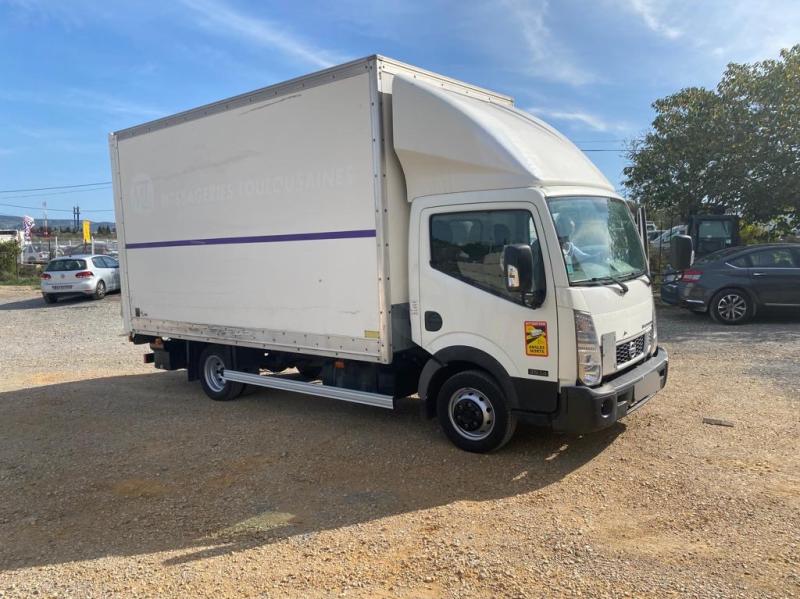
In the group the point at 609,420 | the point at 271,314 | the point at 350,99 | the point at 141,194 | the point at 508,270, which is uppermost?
the point at 350,99

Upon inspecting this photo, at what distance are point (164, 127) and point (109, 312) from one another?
11382mm

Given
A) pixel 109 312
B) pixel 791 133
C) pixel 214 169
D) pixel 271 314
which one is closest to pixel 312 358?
pixel 271 314

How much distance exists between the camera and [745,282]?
36.9 feet

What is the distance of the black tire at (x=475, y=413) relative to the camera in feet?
16.1

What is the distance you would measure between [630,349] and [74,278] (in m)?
18.5

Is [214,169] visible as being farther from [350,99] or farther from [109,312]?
[109,312]

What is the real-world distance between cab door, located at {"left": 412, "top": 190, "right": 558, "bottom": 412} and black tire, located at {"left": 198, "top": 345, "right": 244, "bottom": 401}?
2962 mm

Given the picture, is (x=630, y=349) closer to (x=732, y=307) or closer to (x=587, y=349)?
(x=587, y=349)

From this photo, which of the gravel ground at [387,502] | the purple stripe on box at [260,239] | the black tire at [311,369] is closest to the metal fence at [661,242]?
the gravel ground at [387,502]

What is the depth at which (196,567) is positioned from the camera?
3.54 metres

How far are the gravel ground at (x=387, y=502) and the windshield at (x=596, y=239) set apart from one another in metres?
1.53

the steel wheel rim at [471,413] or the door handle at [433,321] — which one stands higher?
the door handle at [433,321]

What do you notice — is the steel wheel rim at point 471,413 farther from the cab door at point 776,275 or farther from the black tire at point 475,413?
the cab door at point 776,275

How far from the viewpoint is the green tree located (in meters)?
15.4
